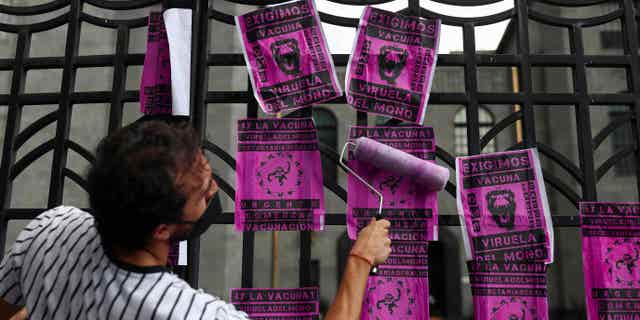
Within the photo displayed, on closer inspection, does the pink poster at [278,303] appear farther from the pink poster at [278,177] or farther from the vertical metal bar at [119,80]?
the vertical metal bar at [119,80]

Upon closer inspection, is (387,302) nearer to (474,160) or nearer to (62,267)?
(474,160)

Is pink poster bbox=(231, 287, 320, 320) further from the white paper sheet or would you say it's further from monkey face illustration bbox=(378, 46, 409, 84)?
monkey face illustration bbox=(378, 46, 409, 84)

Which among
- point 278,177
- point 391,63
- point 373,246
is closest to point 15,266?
point 278,177

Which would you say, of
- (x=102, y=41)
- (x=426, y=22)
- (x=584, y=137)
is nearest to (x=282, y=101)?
(x=426, y=22)

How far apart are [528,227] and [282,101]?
1077mm

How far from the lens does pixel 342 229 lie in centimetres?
1417

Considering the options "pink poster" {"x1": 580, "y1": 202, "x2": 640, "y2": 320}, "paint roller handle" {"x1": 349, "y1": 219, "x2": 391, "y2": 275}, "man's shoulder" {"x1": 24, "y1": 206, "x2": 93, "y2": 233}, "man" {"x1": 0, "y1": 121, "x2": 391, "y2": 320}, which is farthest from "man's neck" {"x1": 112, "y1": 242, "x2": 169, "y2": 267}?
"pink poster" {"x1": 580, "y1": 202, "x2": 640, "y2": 320}

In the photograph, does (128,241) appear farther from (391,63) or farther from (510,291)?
(510,291)

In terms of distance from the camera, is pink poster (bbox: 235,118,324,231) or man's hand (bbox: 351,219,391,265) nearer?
man's hand (bbox: 351,219,391,265)

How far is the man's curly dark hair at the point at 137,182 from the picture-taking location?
3.34 ft

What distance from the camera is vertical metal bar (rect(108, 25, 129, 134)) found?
199 cm

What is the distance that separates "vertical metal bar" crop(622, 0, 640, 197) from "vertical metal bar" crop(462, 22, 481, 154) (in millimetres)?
675

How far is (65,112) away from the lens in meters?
2.04

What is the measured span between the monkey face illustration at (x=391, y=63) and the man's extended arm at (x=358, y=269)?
619 mm
